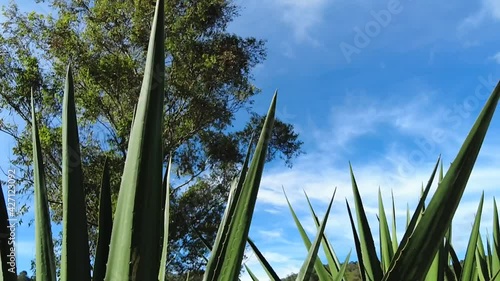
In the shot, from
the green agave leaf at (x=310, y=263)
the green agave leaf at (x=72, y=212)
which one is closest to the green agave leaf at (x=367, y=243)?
the green agave leaf at (x=310, y=263)

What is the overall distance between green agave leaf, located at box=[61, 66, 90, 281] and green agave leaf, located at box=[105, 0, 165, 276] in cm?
9

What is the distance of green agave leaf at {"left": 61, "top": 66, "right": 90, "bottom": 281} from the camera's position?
60cm

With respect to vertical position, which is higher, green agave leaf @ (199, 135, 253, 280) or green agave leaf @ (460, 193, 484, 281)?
green agave leaf @ (460, 193, 484, 281)

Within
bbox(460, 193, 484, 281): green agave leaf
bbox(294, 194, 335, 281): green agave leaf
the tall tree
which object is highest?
the tall tree

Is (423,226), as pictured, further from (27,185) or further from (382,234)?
(27,185)

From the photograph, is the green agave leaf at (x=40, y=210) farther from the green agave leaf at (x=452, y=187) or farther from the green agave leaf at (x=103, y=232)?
the green agave leaf at (x=452, y=187)

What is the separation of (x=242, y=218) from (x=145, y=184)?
0.14 metres

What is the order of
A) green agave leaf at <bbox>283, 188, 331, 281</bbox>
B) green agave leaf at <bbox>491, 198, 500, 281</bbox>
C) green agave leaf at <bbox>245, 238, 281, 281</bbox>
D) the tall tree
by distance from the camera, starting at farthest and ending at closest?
the tall tree, green agave leaf at <bbox>491, 198, 500, 281</bbox>, green agave leaf at <bbox>283, 188, 331, 281</bbox>, green agave leaf at <bbox>245, 238, 281, 281</bbox>

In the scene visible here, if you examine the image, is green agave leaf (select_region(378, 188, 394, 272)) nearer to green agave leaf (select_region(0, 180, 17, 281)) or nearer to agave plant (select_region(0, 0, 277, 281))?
agave plant (select_region(0, 0, 277, 281))

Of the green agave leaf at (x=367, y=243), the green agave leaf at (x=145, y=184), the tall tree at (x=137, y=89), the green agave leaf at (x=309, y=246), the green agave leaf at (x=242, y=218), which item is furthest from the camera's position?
the tall tree at (x=137, y=89)

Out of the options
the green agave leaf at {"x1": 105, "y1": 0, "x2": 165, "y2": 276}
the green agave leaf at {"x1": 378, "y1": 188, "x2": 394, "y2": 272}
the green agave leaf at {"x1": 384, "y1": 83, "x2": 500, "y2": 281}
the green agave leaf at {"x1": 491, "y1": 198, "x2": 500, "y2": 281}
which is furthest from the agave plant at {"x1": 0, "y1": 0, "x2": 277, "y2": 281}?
the green agave leaf at {"x1": 491, "y1": 198, "x2": 500, "y2": 281}

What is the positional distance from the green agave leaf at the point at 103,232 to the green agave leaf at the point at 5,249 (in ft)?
0.31

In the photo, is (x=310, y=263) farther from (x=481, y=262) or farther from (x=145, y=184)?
(x=481, y=262)

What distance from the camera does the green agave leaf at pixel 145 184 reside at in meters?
0.50
